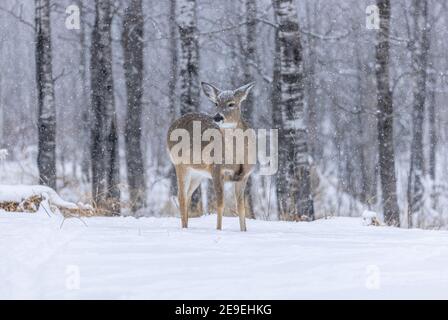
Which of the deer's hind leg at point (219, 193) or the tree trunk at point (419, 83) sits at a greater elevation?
the tree trunk at point (419, 83)

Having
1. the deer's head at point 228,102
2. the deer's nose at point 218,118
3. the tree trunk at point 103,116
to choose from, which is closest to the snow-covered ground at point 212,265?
the deer's nose at point 218,118

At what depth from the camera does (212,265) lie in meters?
4.67

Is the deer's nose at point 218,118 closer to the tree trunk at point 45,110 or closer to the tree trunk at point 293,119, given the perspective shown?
the tree trunk at point 293,119

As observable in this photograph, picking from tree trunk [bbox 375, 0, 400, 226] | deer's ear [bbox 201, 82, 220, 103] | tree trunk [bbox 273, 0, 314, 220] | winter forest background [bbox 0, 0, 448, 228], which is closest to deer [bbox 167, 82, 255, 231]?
deer's ear [bbox 201, 82, 220, 103]

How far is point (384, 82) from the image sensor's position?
1482 centimetres

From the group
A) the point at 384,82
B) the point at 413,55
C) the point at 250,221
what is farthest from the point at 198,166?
the point at 413,55

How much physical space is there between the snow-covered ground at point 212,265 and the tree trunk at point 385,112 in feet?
26.2

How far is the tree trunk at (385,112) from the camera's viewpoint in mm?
14719

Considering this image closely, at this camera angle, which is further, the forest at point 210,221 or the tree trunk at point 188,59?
the tree trunk at point 188,59

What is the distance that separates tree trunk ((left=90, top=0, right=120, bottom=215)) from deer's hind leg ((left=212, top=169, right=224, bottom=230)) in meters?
6.66

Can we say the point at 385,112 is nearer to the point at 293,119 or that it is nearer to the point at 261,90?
the point at 293,119

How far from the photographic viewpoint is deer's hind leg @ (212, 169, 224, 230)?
7.73 metres

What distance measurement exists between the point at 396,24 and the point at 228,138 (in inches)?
893
